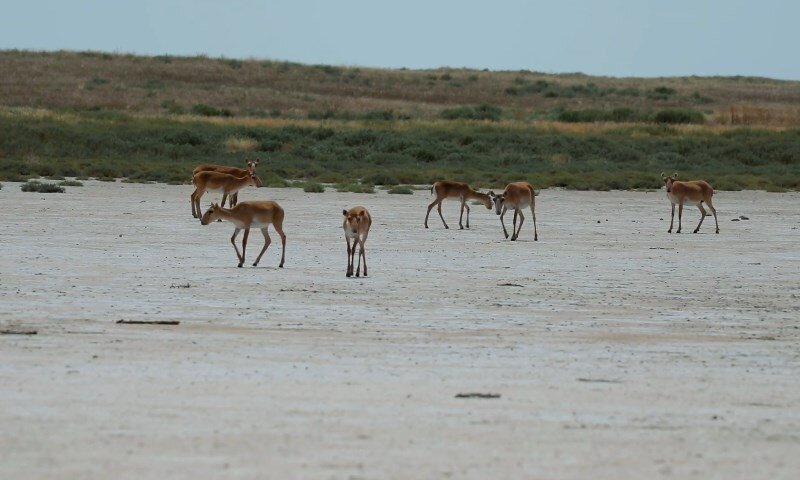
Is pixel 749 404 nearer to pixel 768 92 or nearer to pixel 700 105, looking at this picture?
→ pixel 700 105

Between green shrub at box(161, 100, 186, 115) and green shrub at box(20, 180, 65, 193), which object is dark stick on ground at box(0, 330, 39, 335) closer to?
green shrub at box(20, 180, 65, 193)

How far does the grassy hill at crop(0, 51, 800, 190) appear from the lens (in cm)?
4525

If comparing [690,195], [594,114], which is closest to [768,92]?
[594,114]

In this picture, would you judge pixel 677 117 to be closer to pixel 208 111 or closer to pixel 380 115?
pixel 380 115

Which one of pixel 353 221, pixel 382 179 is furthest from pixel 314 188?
pixel 353 221

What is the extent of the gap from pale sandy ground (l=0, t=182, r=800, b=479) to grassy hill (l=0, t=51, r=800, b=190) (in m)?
21.2

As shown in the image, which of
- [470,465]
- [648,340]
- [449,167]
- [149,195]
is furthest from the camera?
[449,167]

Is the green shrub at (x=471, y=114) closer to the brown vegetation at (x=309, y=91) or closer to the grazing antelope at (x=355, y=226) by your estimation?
the brown vegetation at (x=309, y=91)

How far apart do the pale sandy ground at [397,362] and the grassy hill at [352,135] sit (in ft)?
69.6

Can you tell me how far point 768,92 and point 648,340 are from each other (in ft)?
328

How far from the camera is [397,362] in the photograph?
1085 centimetres

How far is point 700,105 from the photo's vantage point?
93625mm

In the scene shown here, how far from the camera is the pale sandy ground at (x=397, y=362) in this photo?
7574 millimetres

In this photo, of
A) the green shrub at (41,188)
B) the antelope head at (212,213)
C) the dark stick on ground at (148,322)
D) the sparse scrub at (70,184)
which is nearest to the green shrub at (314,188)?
the sparse scrub at (70,184)
